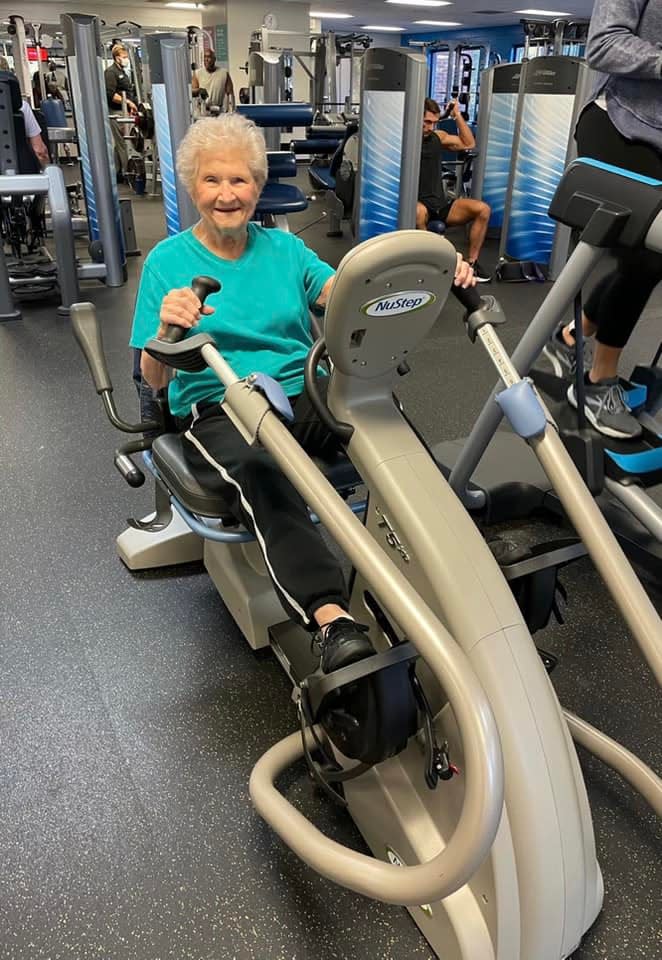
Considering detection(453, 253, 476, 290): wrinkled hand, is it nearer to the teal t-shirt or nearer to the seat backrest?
the teal t-shirt

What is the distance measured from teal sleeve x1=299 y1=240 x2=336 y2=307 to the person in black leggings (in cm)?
89

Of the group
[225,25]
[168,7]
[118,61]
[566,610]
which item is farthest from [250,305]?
[168,7]

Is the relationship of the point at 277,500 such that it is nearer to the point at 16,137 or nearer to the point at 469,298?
the point at 469,298

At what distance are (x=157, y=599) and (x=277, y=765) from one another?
0.84 m

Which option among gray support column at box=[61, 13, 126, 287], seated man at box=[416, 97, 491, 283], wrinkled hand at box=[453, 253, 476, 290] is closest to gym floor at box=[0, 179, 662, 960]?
wrinkled hand at box=[453, 253, 476, 290]

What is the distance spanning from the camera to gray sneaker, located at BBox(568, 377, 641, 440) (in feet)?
7.30

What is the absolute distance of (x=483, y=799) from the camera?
802 mm

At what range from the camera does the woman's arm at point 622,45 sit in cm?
194

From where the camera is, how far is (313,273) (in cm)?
185

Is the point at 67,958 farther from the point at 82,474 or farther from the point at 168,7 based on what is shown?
the point at 168,7

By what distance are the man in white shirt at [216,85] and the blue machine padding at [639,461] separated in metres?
6.09

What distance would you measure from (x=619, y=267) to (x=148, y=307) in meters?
1.38

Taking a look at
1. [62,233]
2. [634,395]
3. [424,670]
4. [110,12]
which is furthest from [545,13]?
[424,670]

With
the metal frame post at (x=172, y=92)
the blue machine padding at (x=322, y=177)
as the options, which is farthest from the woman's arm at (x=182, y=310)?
the blue machine padding at (x=322, y=177)
